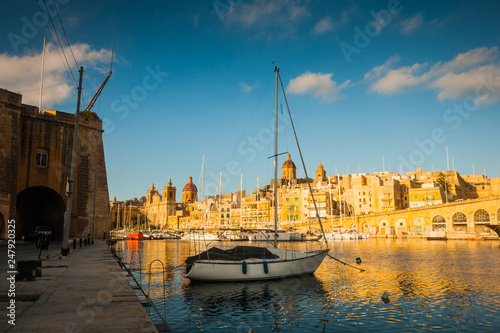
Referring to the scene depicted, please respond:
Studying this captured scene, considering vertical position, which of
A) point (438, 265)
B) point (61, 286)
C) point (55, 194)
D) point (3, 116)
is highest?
point (3, 116)

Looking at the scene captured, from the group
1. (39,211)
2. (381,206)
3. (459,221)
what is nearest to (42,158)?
(39,211)

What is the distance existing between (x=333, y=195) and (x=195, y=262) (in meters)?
114

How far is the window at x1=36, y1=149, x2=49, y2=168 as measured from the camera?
33.9 metres

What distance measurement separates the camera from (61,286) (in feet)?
36.8

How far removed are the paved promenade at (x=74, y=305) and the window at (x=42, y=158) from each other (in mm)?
23080

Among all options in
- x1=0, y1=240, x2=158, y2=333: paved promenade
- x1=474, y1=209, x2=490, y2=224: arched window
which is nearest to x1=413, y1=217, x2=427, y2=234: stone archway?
x1=474, y1=209, x2=490, y2=224: arched window

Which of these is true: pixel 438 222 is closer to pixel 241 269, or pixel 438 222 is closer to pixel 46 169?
pixel 241 269

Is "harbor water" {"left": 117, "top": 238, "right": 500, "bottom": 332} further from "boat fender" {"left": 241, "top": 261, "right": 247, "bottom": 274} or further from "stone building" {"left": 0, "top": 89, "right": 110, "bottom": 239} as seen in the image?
"stone building" {"left": 0, "top": 89, "right": 110, "bottom": 239}

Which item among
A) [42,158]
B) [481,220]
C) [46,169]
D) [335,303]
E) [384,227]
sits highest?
[42,158]

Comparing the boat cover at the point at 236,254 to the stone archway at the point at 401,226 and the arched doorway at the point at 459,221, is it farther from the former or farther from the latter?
the stone archway at the point at 401,226

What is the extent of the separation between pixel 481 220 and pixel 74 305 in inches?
3494

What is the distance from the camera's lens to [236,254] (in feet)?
62.8

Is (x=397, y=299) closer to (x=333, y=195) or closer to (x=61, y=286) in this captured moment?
(x=61, y=286)

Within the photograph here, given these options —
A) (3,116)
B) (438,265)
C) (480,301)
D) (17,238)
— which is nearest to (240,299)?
(480,301)
